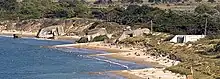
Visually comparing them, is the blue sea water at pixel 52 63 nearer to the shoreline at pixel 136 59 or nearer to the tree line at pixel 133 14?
the shoreline at pixel 136 59

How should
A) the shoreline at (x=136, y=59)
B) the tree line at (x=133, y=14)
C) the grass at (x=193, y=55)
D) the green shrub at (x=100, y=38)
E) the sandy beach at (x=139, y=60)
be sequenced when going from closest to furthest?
the grass at (x=193, y=55), the sandy beach at (x=139, y=60), the shoreline at (x=136, y=59), the green shrub at (x=100, y=38), the tree line at (x=133, y=14)

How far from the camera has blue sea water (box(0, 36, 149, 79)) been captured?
5644 cm

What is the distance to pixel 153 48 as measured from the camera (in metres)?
78.1

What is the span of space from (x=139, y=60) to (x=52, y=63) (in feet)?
35.7

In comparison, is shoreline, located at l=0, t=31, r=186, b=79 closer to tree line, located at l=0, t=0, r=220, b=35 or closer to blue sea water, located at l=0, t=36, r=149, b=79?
blue sea water, located at l=0, t=36, r=149, b=79

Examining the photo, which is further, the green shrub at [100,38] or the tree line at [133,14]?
the tree line at [133,14]

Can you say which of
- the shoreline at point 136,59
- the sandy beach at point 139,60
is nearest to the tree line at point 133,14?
the shoreline at point 136,59

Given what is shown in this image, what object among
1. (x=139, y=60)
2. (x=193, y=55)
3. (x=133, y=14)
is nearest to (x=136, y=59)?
(x=139, y=60)

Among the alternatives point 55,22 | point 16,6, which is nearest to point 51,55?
point 55,22

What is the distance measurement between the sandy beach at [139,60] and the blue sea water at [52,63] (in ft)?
6.02

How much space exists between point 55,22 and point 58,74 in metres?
69.0

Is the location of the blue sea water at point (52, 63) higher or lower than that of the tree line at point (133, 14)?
lower

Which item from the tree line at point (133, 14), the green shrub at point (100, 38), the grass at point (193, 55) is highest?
the tree line at point (133, 14)

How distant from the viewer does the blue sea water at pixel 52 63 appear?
5644cm
